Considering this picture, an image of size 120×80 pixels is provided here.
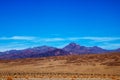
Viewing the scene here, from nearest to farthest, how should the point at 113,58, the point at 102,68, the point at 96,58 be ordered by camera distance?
the point at 102,68 → the point at 113,58 → the point at 96,58

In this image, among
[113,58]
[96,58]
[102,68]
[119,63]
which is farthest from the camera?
[96,58]

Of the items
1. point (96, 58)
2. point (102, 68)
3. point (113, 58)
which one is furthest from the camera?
point (96, 58)

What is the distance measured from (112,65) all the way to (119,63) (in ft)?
8.21

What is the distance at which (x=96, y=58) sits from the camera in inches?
3228

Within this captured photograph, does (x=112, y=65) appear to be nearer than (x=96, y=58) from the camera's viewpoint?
Yes

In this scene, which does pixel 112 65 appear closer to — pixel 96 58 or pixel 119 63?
pixel 119 63

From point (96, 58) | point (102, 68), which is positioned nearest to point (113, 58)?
point (96, 58)

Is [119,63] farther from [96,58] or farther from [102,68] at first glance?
[96,58]

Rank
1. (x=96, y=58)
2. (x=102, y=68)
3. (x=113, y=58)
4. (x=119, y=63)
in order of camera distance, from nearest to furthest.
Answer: (x=102, y=68)
(x=119, y=63)
(x=113, y=58)
(x=96, y=58)

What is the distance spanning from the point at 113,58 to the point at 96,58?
21.3 feet

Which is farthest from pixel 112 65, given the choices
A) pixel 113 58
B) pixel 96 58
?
pixel 96 58

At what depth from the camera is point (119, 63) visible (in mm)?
67500

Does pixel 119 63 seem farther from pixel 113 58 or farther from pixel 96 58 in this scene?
pixel 96 58

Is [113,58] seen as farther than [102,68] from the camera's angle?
Yes
